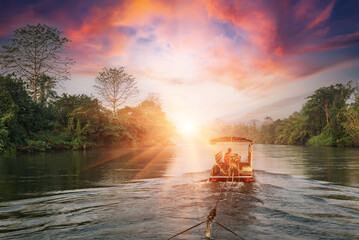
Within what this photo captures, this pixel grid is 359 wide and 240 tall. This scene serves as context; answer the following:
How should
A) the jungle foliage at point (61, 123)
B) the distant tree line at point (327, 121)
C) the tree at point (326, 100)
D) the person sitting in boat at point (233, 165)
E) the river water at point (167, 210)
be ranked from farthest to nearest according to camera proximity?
the tree at point (326, 100) → the distant tree line at point (327, 121) → the jungle foliage at point (61, 123) → the person sitting in boat at point (233, 165) → the river water at point (167, 210)

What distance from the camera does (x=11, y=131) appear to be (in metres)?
32.3

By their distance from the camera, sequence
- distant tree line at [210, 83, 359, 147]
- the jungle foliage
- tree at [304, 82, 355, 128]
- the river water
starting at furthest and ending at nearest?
tree at [304, 82, 355, 128], distant tree line at [210, 83, 359, 147], the jungle foliage, the river water

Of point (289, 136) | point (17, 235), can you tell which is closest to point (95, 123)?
point (17, 235)

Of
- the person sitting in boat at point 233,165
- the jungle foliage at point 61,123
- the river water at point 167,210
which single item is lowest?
the river water at point 167,210

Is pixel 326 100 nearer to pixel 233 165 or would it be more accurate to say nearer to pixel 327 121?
pixel 327 121

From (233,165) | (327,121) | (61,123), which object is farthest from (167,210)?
(327,121)

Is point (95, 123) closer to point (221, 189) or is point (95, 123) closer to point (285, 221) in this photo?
point (221, 189)

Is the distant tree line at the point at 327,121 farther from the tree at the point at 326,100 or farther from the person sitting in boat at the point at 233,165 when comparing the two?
the person sitting in boat at the point at 233,165

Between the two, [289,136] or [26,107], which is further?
[289,136]

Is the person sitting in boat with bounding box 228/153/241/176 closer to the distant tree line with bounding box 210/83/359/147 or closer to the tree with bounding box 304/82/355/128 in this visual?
the distant tree line with bounding box 210/83/359/147

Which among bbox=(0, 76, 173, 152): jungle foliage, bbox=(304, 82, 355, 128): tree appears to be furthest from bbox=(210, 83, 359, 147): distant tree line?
bbox=(0, 76, 173, 152): jungle foliage

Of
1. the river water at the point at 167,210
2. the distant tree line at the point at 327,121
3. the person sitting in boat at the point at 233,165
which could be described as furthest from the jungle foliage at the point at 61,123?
the distant tree line at the point at 327,121

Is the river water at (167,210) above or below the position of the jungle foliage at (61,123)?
below

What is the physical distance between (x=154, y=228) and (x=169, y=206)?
7.45 feet
